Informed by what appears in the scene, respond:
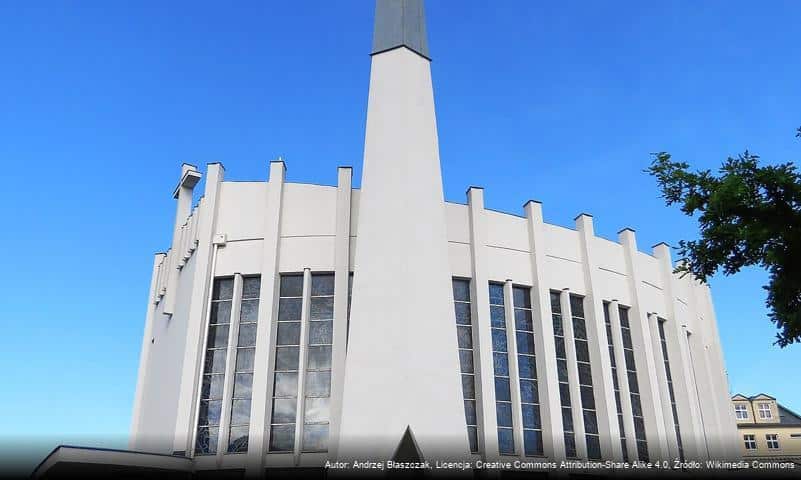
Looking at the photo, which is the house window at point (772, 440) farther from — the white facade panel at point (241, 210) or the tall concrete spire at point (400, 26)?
the white facade panel at point (241, 210)

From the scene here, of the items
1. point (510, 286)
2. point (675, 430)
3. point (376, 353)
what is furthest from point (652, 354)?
point (376, 353)

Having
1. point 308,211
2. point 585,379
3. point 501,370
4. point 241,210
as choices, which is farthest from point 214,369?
point 585,379

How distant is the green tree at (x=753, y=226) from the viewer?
1266cm

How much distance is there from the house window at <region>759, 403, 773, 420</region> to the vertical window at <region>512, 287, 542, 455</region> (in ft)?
142

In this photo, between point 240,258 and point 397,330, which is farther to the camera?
point 240,258

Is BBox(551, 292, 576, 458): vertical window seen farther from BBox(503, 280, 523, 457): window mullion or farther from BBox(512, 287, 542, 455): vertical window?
BBox(503, 280, 523, 457): window mullion

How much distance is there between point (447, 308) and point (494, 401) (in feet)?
17.5

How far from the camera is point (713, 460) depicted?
28.5 metres

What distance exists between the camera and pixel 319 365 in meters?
22.8

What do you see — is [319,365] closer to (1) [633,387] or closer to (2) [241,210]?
(2) [241,210]

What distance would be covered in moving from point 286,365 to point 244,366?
158 cm

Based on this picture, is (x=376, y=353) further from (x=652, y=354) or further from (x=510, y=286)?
(x=652, y=354)

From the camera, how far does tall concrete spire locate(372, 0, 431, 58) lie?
911 inches

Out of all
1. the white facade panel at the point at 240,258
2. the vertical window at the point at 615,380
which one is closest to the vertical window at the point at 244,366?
the white facade panel at the point at 240,258
